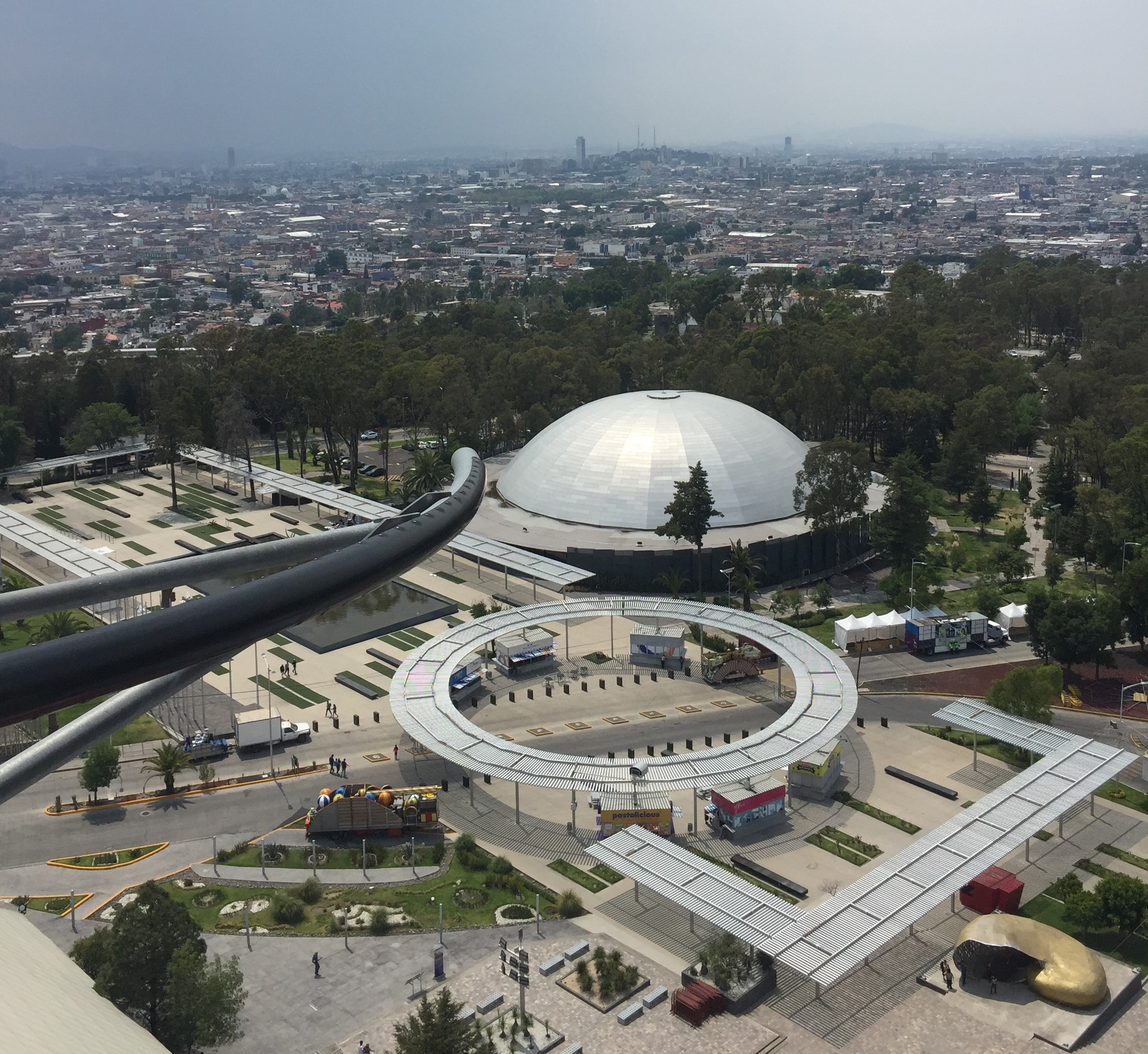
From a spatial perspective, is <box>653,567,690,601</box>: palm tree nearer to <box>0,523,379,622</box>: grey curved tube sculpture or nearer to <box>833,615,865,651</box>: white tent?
<box>833,615,865,651</box>: white tent

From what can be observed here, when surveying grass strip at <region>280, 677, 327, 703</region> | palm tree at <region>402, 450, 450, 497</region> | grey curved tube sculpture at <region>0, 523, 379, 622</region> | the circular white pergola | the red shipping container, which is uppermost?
grey curved tube sculpture at <region>0, 523, 379, 622</region>

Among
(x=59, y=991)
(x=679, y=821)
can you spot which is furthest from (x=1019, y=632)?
(x=59, y=991)

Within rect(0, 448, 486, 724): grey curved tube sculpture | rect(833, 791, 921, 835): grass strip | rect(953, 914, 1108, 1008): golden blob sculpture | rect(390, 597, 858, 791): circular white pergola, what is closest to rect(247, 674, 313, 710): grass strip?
rect(390, 597, 858, 791): circular white pergola

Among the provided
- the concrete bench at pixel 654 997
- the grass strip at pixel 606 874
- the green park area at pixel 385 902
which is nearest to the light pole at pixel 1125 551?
the grass strip at pixel 606 874

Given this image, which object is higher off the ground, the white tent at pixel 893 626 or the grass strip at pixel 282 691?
the white tent at pixel 893 626

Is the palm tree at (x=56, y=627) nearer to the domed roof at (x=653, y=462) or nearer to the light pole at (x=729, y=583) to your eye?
the domed roof at (x=653, y=462)

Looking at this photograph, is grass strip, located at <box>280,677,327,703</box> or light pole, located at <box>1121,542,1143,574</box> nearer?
grass strip, located at <box>280,677,327,703</box>
